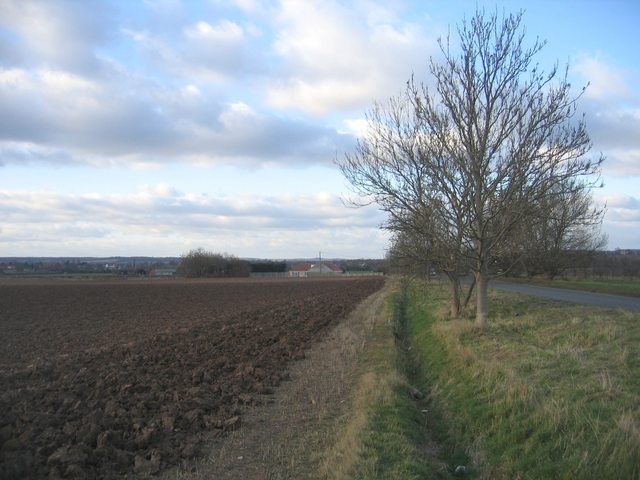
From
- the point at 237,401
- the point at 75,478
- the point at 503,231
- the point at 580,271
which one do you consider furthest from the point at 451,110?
the point at 580,271

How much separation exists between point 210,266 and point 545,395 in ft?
422

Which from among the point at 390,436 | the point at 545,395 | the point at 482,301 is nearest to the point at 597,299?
the point at 482,301

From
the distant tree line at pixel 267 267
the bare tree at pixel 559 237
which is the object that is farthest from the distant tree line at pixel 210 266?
the bare tree at pixel 559 237

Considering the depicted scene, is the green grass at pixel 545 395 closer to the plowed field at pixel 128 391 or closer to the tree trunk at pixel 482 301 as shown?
the tree trunk at pixel 482 301

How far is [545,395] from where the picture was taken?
8.17m

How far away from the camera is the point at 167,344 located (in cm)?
1841

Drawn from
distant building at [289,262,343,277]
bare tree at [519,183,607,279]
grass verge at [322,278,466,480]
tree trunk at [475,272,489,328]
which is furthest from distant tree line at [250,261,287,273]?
grass verge at [322,278,466,480]

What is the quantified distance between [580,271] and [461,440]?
198ft

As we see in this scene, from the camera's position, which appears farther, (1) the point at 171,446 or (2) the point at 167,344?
(2) the point at 167,344

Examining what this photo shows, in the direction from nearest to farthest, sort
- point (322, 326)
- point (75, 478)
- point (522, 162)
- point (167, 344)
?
1. point (75, 478)
2. point (522, 162)
3. point (167, 344)
4. point (322, 326)

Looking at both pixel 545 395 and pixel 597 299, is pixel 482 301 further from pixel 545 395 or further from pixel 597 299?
pixel 597 299

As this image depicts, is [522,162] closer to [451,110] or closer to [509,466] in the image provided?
[451,110]

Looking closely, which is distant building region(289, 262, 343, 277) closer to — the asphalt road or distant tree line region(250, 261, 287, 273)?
distant tree line region(250, 261, 287, 273)

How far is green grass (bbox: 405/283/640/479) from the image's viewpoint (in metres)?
6.14
